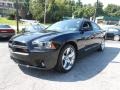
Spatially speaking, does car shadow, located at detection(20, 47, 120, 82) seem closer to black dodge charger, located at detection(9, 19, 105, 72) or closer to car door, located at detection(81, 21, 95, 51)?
black dodge charger, located at detection(9, 19, 105, 72)

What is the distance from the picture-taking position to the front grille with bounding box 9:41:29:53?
533 centimetres

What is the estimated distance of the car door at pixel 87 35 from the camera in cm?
678

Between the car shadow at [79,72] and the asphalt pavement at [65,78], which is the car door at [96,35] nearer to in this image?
the car shadow at [79,72]

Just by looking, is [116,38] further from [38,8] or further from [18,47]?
[38,8]

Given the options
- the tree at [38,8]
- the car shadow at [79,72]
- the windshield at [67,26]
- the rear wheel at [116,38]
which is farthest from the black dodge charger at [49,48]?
the tree at [38,8]

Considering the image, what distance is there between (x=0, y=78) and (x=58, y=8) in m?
A: 52.1

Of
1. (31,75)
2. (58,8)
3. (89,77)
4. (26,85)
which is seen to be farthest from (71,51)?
(58,8)

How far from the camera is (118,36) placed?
1583 centimetres

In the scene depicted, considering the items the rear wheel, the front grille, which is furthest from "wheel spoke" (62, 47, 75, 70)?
the rear wheel

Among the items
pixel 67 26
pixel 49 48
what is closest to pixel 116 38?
pixel 67 26

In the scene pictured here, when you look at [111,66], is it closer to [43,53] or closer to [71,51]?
[71,51]

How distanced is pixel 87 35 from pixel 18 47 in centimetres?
250

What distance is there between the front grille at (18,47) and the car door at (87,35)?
2038 millimetres

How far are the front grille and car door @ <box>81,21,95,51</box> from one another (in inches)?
80.2
